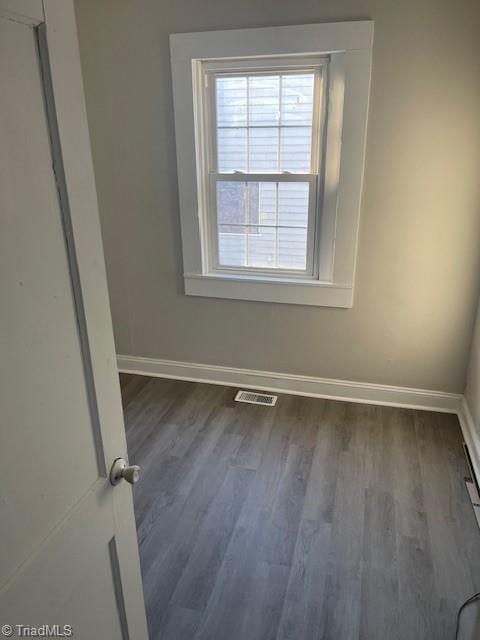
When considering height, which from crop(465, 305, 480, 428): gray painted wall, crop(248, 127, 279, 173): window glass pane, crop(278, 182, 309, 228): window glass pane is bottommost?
crop(465, 305, 480, 428): gray painted wall

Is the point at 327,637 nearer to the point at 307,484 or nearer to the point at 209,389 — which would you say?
the point at 307,484

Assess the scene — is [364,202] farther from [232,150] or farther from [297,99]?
[232,150]

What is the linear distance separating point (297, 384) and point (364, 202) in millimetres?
1264

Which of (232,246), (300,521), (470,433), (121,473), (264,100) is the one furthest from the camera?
(232,246)

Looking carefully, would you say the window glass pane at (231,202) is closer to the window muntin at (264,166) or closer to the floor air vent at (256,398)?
the window muntin at (264,166)

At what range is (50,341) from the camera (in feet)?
2.77

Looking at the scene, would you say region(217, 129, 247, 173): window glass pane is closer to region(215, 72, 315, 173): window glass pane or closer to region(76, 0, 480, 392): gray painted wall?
region(215, 72, 315, 173): window glass pane

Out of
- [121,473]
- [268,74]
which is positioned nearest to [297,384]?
[268,74]

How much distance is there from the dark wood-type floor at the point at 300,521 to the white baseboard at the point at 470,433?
0.06 metres

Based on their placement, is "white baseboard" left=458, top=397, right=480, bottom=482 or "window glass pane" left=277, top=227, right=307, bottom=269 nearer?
"white baseboard" left=458, top=397, right=480, bottom=482

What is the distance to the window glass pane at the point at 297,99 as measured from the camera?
2.59 meters

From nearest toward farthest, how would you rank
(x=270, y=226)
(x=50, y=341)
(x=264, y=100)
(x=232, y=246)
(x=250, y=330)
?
(x=50, y=341) → (x=264, y=100) → (x=270, y=226) → (x=232, y=246) → (x=250, y=330)

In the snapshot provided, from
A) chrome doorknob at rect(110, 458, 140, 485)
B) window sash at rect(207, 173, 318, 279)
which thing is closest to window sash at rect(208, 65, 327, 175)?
window sash at rect(207, 173, 318, 279)

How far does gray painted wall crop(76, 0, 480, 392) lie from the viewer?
2377mm
